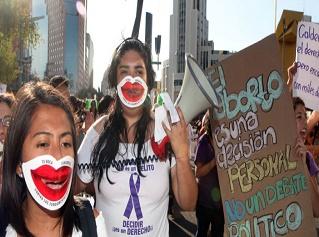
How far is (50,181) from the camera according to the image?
1649 millimetres

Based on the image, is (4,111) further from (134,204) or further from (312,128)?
(312,128)

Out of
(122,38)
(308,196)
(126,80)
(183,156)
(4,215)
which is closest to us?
(4,215)

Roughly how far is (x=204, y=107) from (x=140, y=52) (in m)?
0.45

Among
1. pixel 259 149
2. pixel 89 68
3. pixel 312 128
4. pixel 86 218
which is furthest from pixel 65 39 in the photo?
pixel 86 218

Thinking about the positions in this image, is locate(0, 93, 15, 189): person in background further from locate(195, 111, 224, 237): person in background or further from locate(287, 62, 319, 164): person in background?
locate(287, 62, 319, 164): person in background

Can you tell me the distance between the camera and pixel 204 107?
2.23 metres

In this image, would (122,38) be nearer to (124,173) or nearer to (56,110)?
(124,173)

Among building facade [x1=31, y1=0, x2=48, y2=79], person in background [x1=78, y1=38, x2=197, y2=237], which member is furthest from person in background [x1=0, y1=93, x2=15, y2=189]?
building facade [x1=31, y1=0, x2=48, y2=79]

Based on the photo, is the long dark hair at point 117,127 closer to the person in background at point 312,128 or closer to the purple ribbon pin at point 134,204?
the purple ribbon pin at point 134,204

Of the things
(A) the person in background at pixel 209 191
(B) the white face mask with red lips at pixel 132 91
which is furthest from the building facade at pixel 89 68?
(B) the white face mask with red lips at pixel 132 91

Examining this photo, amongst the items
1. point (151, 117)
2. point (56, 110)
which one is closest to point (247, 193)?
point (151, 117)

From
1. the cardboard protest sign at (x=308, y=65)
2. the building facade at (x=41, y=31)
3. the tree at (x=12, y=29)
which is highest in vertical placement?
the building facade at (x=41, y=31)

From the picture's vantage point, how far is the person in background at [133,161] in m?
2.21

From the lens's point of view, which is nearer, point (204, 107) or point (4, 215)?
point (4, 215)
